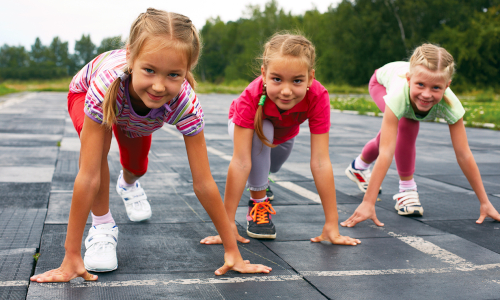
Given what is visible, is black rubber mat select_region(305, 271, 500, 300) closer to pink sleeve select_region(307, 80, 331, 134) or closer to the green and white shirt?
pink sleeve select_region(307, 80, 331, 134)

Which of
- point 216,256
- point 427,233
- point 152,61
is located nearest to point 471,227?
point 427,233

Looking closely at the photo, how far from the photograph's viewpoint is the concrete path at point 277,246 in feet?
7.34

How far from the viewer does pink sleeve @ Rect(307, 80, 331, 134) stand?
309 centimetres

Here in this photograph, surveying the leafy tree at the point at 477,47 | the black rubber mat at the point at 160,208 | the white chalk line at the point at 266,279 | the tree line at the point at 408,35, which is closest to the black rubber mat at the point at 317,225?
the black rubber mat at the point at 160,208

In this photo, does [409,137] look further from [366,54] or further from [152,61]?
[366,54]

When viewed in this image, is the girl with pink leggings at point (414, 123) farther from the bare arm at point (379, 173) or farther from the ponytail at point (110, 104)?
the ponytail at point (110, 104)

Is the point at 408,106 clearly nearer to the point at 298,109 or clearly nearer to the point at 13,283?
the point at 298,109

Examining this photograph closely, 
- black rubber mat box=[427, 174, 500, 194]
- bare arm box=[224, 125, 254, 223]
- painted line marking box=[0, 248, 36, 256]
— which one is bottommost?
painted line marking box=[0, 248, 36, 256]

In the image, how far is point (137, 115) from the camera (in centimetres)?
253

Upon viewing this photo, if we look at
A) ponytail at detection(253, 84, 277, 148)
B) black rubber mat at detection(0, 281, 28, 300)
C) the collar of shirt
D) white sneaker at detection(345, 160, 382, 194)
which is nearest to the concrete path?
black rubber mat at detection(0, 281, 28, 300)

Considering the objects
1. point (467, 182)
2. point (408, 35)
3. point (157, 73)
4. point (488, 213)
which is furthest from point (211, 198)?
point (408, 35)

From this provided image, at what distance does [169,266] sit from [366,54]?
154ft

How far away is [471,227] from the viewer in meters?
3.33

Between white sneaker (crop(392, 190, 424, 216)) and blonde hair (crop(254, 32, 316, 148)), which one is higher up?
blonde hair (crop(254, 32, 316, 148))
